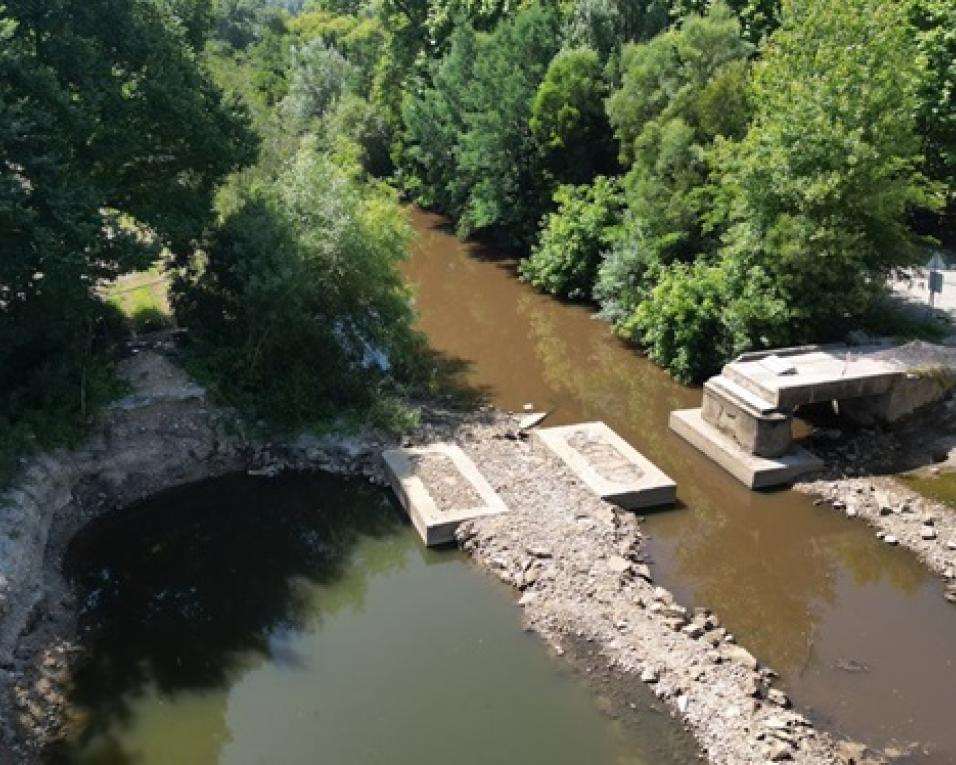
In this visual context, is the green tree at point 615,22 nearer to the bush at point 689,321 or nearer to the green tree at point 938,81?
the green tree at point 938,81

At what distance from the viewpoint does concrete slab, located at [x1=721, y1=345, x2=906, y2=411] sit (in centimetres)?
2047

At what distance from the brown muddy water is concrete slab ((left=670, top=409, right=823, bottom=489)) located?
272 mm

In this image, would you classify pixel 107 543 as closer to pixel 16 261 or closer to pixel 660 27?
pixel 16 261

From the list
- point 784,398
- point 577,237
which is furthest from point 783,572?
point 577,237

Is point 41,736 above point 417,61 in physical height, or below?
below

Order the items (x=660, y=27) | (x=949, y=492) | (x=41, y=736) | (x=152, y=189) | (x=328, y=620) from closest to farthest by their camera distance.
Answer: (x=41, y=736) < (x=328, y=620) < (x=949, y=492) < (x=152, y=189) < (x=660, y=27)

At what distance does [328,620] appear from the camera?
16547mm

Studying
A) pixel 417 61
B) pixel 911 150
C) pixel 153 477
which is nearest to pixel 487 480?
pixel 153 477

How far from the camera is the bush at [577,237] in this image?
30.8 metres

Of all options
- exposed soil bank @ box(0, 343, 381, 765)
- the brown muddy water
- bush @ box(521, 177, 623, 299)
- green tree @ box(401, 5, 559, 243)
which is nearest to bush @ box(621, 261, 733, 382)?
the brown muddy water

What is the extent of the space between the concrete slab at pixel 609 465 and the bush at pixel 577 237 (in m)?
10.0

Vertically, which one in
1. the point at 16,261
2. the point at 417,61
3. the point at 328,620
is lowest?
the point at 328,620

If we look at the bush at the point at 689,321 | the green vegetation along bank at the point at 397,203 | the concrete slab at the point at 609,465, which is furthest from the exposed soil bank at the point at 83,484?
the bush at the point at 689,321

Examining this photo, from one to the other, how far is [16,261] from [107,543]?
229 inches
